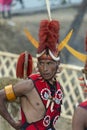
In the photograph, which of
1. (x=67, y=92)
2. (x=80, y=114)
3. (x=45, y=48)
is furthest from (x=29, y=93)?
(x=67, y=92)

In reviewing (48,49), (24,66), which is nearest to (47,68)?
(48,49)

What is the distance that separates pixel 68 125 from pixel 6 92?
4.05 m


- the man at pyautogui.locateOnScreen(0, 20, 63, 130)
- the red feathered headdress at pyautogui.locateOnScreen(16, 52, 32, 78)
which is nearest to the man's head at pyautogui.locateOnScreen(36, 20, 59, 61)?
the man at pyautogui.locateOnScreen(0, 20, 63, 130)

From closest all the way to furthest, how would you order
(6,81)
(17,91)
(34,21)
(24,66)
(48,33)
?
(48,33), (17,91), (24,66), (6,81), (34,21)

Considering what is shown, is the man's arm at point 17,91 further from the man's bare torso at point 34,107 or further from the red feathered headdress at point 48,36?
the red feathered headdress at point 48,36

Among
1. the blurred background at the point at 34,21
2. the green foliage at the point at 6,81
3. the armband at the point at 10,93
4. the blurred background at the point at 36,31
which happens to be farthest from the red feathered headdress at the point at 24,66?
the blurred background at the point at 34,21

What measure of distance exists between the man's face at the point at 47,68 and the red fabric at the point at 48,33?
123 mm

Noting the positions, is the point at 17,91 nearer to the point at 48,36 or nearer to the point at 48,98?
the point at 48,98

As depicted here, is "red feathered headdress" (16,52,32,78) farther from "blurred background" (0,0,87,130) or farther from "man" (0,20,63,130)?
"blurred background" (0,0,87,130)

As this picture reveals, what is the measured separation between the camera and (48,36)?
4.29 m

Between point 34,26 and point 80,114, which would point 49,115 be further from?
point 34,26

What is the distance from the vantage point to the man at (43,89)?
4297mm

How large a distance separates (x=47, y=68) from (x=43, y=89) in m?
0.17

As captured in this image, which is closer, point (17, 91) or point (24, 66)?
point (17, 91)
